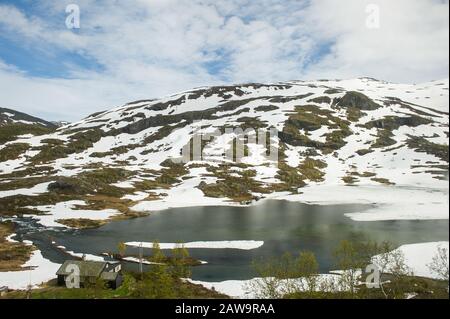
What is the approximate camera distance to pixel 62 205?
112250 mm

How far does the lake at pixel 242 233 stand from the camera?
6131 centimetres

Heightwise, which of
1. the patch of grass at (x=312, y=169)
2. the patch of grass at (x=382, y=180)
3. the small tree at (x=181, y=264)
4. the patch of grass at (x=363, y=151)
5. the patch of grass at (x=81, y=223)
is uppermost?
the patch of grass at (x=363, y=151)

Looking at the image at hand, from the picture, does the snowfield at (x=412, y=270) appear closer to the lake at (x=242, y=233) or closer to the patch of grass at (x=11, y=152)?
the lake at (x=242, y=233)

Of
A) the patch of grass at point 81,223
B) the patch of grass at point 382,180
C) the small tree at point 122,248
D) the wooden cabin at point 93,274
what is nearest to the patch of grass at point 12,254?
the wooden cabin at point 93,274

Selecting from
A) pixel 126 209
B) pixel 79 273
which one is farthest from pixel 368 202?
pixel 79 273

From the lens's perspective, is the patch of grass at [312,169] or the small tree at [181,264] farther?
the patch of grass at [312,169]

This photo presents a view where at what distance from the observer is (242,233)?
79125 millimetres

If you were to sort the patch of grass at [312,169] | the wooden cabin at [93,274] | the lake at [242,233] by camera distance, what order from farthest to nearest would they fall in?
1. the patch of grass at [312,169]
2. the lake at [242,233]
3. the wooden cabin at [93,274]

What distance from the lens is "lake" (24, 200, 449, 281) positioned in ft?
201

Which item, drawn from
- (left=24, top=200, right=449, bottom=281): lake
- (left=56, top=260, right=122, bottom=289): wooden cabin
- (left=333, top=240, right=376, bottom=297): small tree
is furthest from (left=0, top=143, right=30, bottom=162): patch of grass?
(left=333, top=240, right=376, bottom=297): small tree

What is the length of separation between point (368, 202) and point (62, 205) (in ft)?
307

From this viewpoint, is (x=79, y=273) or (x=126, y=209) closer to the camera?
(x=79, y=273)

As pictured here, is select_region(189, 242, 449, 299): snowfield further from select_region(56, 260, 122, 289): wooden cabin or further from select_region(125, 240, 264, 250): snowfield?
select_region(125, 240, 264, 250): snowfield
